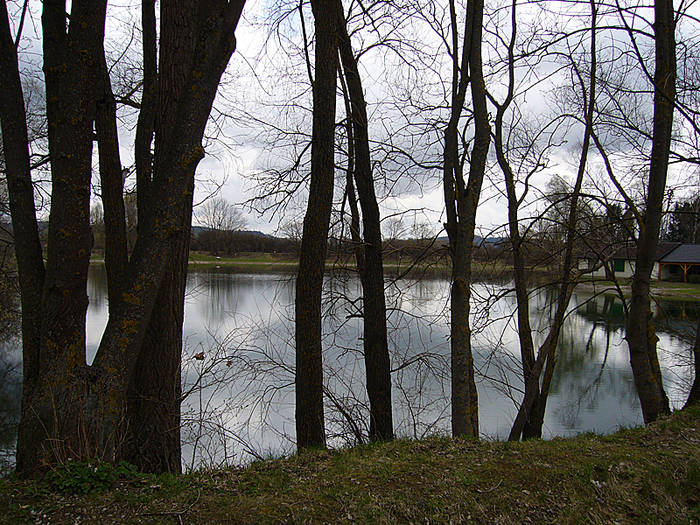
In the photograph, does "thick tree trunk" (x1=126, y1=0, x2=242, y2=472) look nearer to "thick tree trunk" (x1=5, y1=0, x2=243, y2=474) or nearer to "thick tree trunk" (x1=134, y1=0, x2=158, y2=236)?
"thick tree trunk" (x1=134, y1=0, x2=158, y2=236)

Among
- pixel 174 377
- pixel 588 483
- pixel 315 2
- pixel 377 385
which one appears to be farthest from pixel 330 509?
pixel 315 2

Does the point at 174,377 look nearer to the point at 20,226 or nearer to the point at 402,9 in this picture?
the point at 20,226

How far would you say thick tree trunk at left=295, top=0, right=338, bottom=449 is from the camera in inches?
224

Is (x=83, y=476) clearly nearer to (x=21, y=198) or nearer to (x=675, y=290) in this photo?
(x=21, y=198)

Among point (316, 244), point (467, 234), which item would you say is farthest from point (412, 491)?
point (467, 234)

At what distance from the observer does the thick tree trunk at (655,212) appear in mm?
6551

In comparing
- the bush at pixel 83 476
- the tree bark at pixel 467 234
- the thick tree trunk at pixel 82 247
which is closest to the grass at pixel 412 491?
the bush at pixel 83 476

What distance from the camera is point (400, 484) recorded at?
3.26 metres

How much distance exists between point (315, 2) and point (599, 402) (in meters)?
10.3

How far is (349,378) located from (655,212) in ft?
18.5

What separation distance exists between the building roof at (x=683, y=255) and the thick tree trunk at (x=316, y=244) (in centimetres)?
3880

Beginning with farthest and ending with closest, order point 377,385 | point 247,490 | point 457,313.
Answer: point 377,385 → point 457,313 → point 247,490

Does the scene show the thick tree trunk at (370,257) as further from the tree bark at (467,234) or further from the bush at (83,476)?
the bush at (83,476)

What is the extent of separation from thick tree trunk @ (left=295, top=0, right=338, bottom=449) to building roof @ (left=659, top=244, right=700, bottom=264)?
38801 mm
